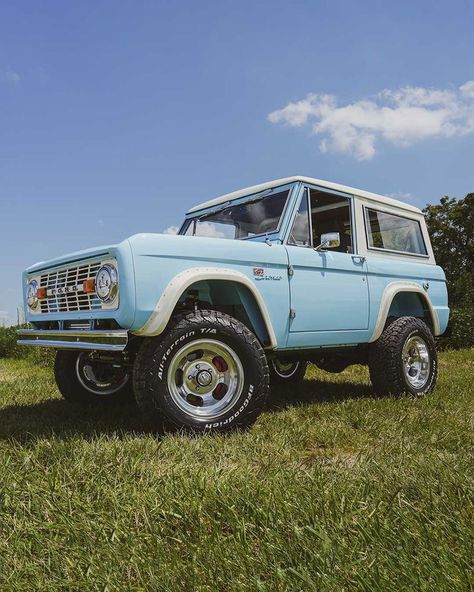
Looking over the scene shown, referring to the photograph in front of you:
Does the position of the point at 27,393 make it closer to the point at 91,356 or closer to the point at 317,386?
the point at 91,356

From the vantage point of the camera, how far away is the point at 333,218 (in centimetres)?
506

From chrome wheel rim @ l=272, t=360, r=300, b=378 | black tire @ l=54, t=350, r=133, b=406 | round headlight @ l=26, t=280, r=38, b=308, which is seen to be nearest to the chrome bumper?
round headlight @ l=26, t=280, r=38, b=308

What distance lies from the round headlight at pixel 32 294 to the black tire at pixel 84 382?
599 millimetres

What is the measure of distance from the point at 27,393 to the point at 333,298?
3.25 meters

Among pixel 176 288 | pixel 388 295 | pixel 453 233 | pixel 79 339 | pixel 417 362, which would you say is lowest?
pixel 417 362

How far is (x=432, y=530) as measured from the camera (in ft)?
6.07

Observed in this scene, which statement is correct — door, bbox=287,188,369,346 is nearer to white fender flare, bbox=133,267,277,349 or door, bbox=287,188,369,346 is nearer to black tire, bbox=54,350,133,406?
white fender flare, bbox=133,267,277,349

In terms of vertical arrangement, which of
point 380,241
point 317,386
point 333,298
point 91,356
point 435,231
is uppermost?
point 435,231

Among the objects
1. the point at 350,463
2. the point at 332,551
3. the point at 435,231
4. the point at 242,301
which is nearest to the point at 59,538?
the point at 332,551

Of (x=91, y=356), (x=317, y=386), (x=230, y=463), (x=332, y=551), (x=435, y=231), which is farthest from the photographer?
(x=435, y=231)

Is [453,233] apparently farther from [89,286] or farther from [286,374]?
[89,286]

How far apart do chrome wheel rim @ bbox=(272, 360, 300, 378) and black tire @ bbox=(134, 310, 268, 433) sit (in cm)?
209

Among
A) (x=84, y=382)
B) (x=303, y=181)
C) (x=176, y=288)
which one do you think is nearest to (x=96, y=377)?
(x=84, y=382)

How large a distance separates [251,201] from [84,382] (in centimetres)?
213
